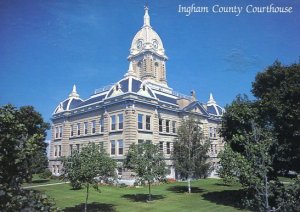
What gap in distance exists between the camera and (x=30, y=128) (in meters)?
42.6

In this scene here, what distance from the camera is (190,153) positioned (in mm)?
38469

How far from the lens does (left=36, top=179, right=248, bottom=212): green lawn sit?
27.2m

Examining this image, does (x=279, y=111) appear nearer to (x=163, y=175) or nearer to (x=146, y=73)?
(x=163, y=175)

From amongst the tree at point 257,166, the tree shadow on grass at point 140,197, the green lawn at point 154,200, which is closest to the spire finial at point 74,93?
the green lawn at point 154,200

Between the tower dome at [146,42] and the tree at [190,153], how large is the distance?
90.4ft

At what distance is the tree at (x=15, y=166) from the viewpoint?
7.35m

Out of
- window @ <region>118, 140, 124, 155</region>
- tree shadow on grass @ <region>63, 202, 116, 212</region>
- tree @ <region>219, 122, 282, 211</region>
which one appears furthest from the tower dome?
tree @ <region>219, 122, 282, 211</region>

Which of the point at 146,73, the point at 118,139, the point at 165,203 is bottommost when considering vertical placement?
the point at 165,203

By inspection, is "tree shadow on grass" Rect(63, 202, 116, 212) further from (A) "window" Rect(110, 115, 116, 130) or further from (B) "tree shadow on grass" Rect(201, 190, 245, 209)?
(A) "window" Rect(110, 115, 116, 130)

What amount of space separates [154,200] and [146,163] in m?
4.17

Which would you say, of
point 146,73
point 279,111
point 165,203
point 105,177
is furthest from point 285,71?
point 146,73

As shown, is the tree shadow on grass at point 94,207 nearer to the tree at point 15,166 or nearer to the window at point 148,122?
the tree at point 15,166

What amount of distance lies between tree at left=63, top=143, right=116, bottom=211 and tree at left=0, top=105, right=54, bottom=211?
15.3 metres

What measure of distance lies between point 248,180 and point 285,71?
1612 cm
